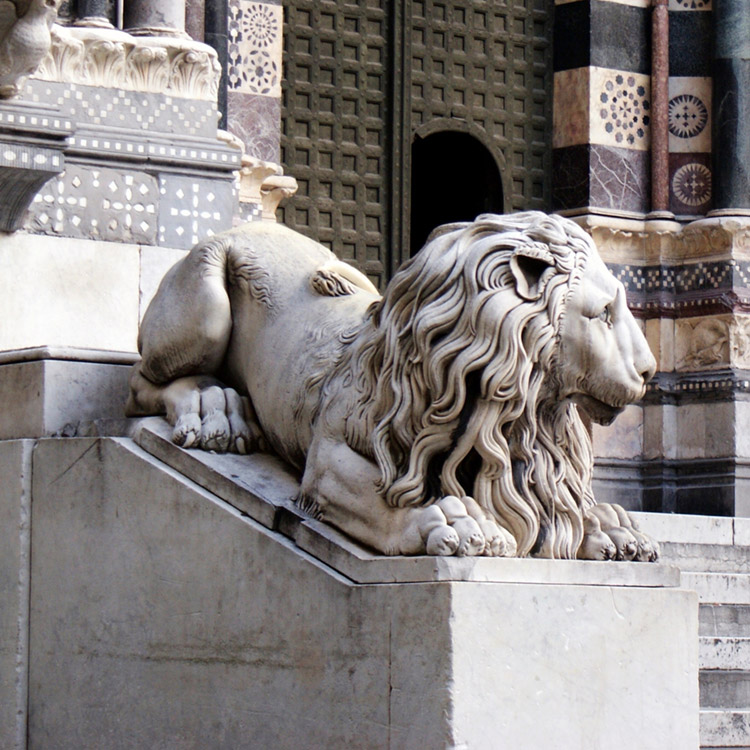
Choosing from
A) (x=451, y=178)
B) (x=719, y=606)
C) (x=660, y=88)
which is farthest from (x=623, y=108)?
(x=719, y=606)

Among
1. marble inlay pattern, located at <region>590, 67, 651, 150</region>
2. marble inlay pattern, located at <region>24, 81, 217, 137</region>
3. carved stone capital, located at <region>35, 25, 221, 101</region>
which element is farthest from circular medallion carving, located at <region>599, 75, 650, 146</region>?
marble inlay pattern, located at <region>24, 81, 217, 137</region>

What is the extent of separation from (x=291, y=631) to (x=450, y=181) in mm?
11358

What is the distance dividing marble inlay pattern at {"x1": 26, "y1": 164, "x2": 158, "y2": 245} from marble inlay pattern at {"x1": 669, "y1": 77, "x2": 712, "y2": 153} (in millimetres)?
7393

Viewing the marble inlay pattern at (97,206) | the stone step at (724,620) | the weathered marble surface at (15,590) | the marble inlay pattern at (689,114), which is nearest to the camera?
the weathered marble surface at (15,590)

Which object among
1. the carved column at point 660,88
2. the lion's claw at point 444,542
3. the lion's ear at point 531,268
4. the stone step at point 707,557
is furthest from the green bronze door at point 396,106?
the lion's claw at point 444,542

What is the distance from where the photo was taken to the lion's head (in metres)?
5.14

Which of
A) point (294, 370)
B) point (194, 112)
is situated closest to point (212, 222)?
point (194, 112)

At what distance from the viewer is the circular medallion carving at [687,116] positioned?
15219 mm

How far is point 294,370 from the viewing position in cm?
589

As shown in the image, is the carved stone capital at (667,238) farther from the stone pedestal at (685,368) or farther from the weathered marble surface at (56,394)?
the weathered marble surface at (56,394)

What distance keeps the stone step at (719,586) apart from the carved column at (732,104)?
7016mm

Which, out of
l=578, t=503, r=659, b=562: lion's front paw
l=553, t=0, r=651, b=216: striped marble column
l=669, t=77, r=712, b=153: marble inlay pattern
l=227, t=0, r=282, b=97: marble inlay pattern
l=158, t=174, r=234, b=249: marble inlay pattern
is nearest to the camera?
l=578, t=503, r=659, b=562: lion's front paw

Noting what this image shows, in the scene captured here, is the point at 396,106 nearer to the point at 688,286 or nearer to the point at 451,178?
the point at 451,178

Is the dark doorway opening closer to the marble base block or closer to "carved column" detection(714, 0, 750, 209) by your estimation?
"carved column" detection(714, 0, 750, 209)
